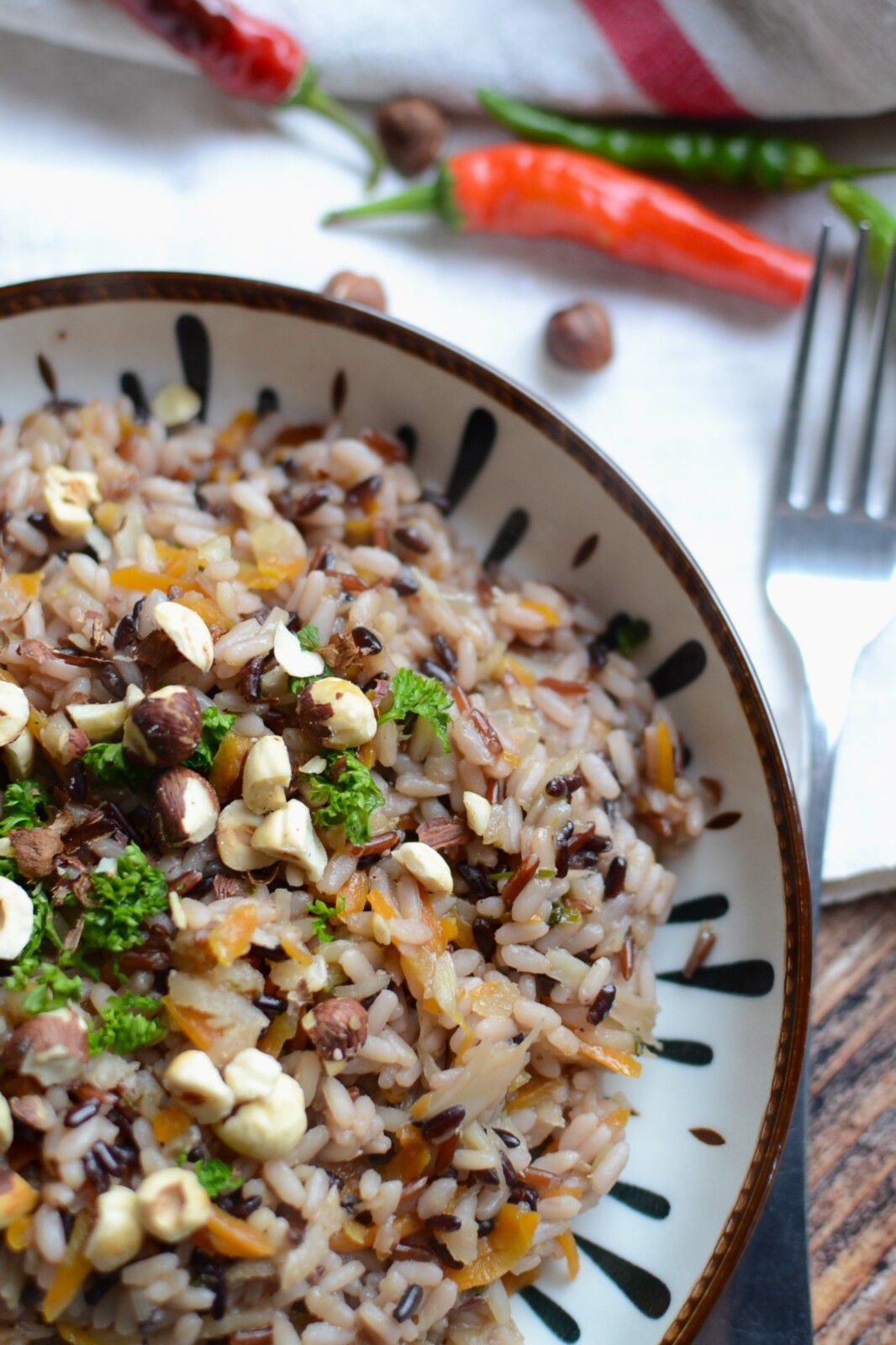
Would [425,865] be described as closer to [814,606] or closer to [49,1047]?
[49,1047]

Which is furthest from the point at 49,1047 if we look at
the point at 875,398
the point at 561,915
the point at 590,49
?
the point at 590,49

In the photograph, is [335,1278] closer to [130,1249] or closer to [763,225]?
[130,1249]

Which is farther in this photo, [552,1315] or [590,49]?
[590,49]

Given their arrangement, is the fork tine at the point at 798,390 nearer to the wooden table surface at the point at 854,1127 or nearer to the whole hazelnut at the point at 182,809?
the wooden table surface at the point at 854,1127

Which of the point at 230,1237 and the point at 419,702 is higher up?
the point at 419,702

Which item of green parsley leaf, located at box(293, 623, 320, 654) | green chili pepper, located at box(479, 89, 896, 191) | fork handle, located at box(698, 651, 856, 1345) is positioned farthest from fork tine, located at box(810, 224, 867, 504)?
green parsley leaf, located at box(293, 623, 320, 654)

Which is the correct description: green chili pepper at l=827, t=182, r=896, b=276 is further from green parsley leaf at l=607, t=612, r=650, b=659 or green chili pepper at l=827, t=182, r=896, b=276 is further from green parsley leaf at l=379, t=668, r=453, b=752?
green parsley leaf at l=379, t=668, r=453, b=752
